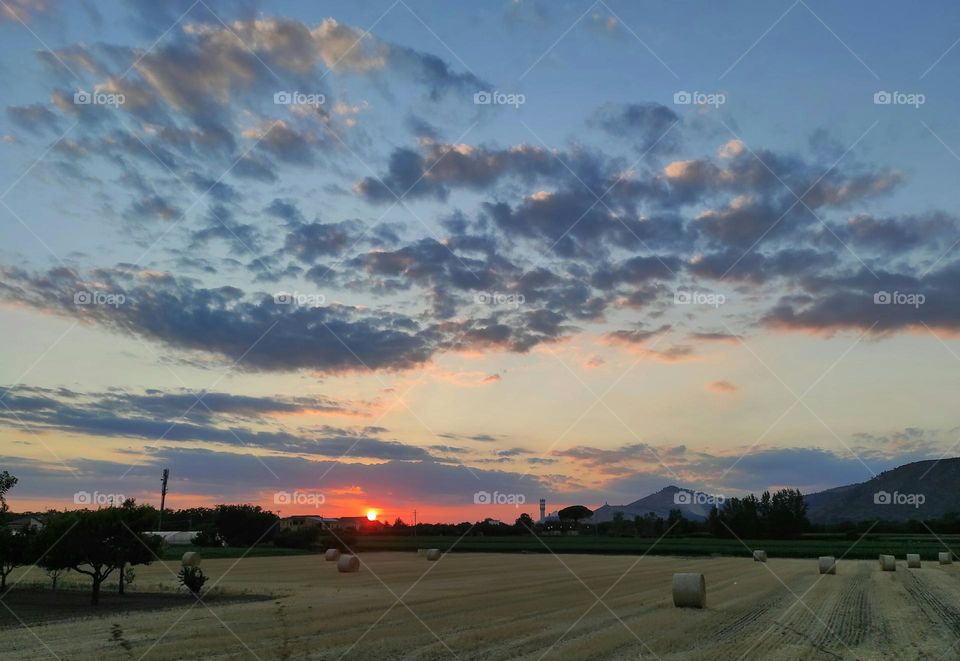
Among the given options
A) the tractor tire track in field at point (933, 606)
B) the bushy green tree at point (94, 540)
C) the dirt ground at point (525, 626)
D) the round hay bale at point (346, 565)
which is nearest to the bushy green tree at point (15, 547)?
the bushy green tree at point (94, 540)

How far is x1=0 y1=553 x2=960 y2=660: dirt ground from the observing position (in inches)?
719

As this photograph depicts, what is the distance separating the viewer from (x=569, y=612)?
25.9 metres

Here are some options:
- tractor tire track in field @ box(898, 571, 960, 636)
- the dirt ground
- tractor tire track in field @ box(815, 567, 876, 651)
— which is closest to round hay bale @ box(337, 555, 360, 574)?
the dirt ground

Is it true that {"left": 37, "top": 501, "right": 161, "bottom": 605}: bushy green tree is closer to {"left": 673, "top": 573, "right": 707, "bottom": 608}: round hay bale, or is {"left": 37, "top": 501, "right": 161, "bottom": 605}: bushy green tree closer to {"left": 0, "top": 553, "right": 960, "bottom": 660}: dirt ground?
{"left": 0, "top": 553, "right": 960, "bottom": 660}: dirt ground

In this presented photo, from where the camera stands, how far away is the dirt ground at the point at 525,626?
1827cm

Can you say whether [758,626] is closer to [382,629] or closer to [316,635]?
[382,629]

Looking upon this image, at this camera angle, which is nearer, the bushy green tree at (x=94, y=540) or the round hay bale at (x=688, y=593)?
the round hay bale at (x=688, y=593)

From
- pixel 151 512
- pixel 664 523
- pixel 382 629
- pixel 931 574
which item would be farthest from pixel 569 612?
pixel 664 523

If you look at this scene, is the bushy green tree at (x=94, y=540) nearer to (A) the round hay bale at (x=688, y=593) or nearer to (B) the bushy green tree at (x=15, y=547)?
(B) the bushy green tree at (x=15, y=547)

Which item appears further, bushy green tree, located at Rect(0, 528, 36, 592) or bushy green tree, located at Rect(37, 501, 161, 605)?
bushy green tree, located at Rect(0, 528, 36, 592)

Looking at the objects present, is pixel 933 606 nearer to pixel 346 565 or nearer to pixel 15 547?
pixel 346 565

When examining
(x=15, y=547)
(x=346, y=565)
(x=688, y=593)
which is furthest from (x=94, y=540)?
→ (x=688, y=593)

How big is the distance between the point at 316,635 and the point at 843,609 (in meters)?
17.9

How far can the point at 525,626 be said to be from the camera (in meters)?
22.5
